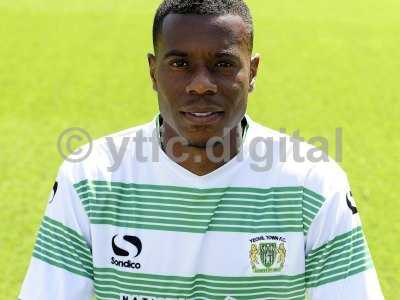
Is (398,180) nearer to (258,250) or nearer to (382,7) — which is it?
(258,250)

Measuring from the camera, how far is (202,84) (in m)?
1.90

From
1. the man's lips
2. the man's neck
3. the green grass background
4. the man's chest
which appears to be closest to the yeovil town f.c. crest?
the man's chest

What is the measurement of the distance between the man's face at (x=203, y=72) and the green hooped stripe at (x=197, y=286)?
42 cm

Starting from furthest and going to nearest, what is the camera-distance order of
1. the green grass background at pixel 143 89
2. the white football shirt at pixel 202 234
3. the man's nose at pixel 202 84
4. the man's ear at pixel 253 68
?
the green grass background at pixel 143 89
the man's ear at pixel 253 68
the white football shirt at pixel 202 234
the man's nose at pixel 202 84

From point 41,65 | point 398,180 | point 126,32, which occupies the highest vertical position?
point 126,32

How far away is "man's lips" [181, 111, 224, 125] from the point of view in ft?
6.35

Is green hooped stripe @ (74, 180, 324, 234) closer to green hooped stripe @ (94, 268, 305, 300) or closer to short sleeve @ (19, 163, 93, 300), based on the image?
short sleeve @ (19, 163, 93, 300)

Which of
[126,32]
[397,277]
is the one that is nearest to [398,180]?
[397,277]

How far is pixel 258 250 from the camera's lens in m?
2.05

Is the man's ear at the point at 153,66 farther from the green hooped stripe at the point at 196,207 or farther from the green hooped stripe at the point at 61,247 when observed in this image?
the green hooped stripe at the point at 61,247

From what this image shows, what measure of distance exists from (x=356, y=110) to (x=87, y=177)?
6.57 m

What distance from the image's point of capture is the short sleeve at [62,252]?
203 cm

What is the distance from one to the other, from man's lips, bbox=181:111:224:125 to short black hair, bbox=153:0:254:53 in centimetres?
23

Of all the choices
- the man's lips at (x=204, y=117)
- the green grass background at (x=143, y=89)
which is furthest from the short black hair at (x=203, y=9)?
the green grass background at (x=143, y=89)
